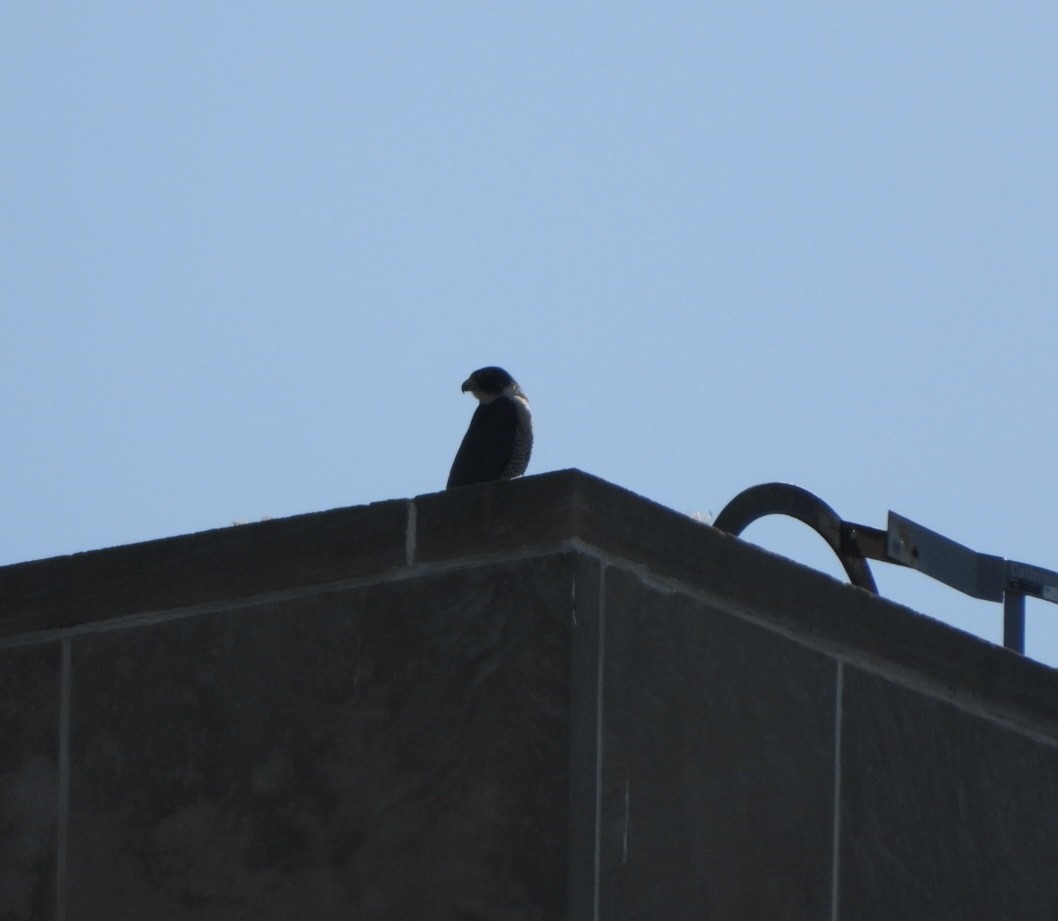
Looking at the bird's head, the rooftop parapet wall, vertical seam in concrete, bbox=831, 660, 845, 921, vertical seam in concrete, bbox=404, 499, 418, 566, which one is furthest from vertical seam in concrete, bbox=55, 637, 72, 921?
the bird's head

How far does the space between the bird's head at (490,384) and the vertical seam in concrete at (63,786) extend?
2995 mm

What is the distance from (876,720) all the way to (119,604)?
1584mm

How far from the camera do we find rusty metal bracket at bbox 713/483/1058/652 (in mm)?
5105

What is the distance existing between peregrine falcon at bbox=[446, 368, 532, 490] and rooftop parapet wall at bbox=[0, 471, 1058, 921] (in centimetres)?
231

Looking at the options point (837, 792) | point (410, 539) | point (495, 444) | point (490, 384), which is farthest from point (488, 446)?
point (410, 539)

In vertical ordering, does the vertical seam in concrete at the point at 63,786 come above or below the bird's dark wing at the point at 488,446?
below

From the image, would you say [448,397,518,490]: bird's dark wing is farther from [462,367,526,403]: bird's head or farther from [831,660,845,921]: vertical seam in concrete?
[831,660,845,921]: vertical seam in concrete

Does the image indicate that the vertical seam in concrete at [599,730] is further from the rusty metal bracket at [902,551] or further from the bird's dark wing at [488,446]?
the bird's dark wing at [488,446]

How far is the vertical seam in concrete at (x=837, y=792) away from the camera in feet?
14.4

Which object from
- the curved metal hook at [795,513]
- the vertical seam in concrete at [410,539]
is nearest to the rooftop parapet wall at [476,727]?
Answer: the vertical seam in concrete at [410,539]

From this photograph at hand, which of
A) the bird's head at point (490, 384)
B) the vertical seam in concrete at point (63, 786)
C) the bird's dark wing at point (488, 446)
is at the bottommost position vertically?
the vertical seam in concrete at point (63, 786)

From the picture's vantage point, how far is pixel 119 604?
4.45 meters

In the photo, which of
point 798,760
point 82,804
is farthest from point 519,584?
point 82,804

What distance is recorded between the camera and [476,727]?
3.91 meters
